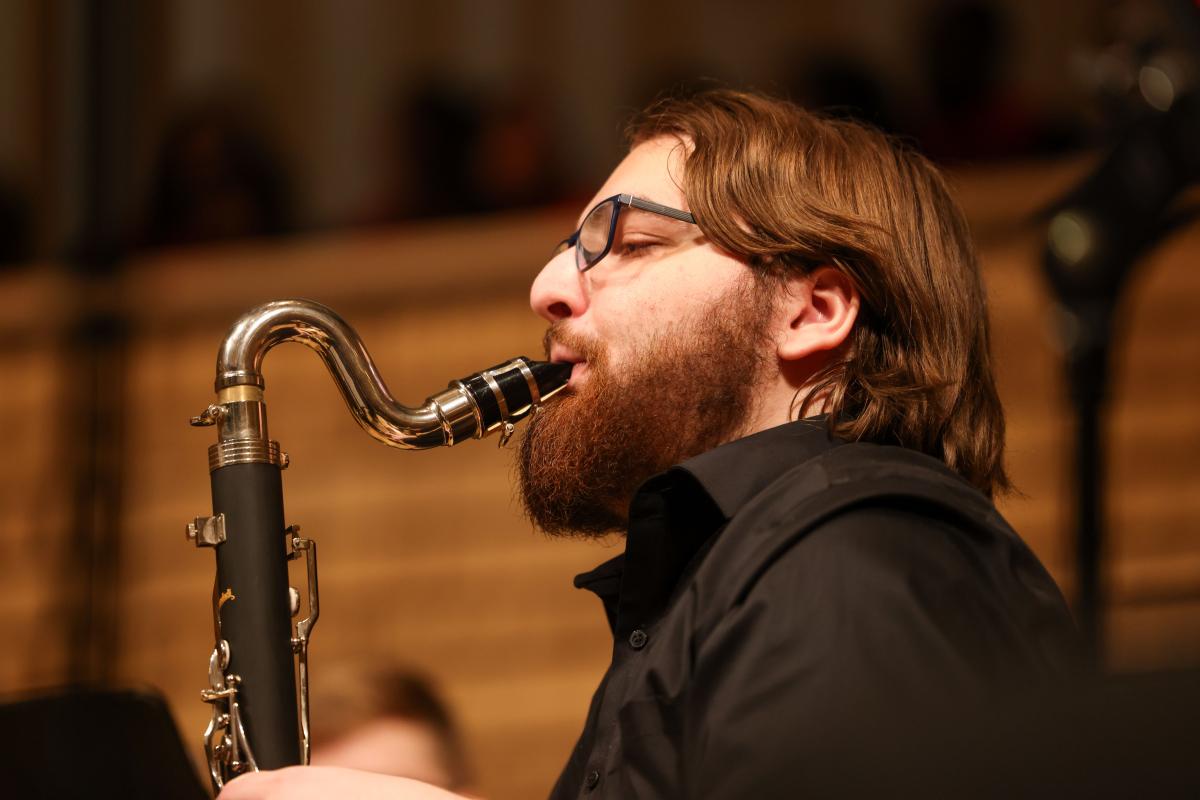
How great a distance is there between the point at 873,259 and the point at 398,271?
2882 millimetres

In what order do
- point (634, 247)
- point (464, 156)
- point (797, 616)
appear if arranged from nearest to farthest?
point (797, 616), point (634, 247), point (464, 156)

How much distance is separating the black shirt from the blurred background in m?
1.53

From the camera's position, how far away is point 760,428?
6.10 feet

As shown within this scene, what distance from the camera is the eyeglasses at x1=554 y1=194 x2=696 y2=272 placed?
74.7 inches

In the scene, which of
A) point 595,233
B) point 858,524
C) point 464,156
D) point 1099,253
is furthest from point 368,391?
point 464,156

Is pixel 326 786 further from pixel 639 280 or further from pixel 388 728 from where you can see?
pixel 388 728

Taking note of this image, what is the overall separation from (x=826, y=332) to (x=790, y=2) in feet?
11.6

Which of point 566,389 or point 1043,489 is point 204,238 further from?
point 566,389

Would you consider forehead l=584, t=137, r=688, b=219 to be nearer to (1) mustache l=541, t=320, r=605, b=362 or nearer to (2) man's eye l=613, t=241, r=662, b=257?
(2) man's eye l=613, t=241, r=662, b=257

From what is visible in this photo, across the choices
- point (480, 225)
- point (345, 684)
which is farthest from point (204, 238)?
point (345, 684)

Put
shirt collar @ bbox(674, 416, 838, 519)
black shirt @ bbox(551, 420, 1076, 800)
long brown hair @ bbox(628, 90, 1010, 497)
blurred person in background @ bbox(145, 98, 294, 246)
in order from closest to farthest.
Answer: black shirt @ bbox(551, 420, 1076, 800), shirt collar @ bbox(674, 416, 838, 519), long brown hair @ bbox(628, 90, 1010, 497), blurred person in background @ bbox(145, 98, 294, 246)

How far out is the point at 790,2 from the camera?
16.7ft

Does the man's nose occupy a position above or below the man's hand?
above

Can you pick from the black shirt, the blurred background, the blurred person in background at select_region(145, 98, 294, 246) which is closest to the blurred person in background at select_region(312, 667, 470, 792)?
the blurred background
